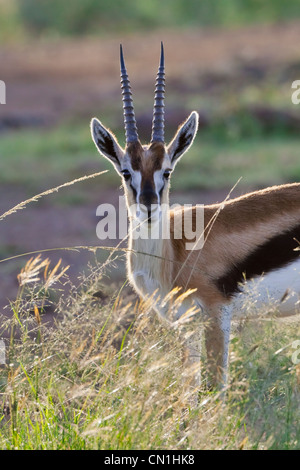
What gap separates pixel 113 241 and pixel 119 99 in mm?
6008

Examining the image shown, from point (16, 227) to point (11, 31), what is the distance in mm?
14295

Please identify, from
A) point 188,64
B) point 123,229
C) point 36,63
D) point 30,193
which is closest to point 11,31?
point 36,63

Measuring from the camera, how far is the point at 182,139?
17.8ft

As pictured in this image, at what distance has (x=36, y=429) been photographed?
3734 mm

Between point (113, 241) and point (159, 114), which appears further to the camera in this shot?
point (113, 241)

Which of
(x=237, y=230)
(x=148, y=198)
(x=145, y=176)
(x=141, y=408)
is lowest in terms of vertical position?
(x=141, y=408)

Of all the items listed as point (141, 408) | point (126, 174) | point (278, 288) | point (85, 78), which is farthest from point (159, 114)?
point (85, 78)

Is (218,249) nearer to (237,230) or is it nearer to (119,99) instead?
(237,230)

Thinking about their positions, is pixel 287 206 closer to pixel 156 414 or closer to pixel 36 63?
pixel 156 414

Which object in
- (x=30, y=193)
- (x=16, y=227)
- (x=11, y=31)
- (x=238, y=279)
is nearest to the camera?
(x=238, y=279)

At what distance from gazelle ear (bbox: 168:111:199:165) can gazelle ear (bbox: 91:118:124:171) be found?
1.04 feet

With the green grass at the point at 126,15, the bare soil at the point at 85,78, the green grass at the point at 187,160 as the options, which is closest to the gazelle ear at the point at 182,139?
the bare soil at the point at 85,78

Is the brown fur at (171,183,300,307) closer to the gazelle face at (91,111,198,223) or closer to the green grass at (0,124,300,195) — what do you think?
the gazelle face at (91,111,198,223)

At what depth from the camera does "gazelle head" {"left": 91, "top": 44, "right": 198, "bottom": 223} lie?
189 inches
